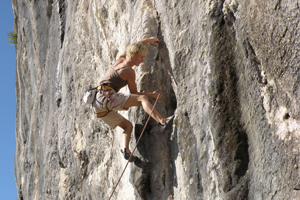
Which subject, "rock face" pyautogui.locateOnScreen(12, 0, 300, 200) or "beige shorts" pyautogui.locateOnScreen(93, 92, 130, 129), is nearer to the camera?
"rock face" pyautogui.locateOnScreen(12, 0, 300, 200)

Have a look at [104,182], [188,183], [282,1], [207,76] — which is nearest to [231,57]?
[207,76]

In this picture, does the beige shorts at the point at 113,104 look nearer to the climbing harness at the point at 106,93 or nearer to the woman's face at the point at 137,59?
the climbing harness at the point at 106,93

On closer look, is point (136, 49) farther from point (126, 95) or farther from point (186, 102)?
point (186, 102)

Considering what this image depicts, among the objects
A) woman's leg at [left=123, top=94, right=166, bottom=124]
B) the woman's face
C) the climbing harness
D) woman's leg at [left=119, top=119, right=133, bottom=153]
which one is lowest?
woman's leg at [left=119, top=119, right=133, bottom=153]

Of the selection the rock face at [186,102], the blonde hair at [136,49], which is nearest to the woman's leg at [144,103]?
the rock face at [186,102]

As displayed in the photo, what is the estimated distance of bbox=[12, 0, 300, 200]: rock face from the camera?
4.03 metres

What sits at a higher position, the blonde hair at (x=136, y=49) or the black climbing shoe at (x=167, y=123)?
the blonde hair at (x=136, y=49)

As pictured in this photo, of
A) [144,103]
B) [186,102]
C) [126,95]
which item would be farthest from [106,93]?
[186,102]

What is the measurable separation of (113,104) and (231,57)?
6.34 ft

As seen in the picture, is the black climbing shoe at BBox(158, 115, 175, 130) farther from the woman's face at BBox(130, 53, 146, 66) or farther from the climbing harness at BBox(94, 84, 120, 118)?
the woman's face at BBox(130, 53, 146, 66)

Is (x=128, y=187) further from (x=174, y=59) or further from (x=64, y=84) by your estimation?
(x=64, y=84)

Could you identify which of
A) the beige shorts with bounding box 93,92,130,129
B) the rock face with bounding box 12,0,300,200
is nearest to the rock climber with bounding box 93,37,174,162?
the beige shorts with bounding box 93,92,130,129

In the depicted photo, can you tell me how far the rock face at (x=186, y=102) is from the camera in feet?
13.2

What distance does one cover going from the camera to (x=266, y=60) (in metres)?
4.22
